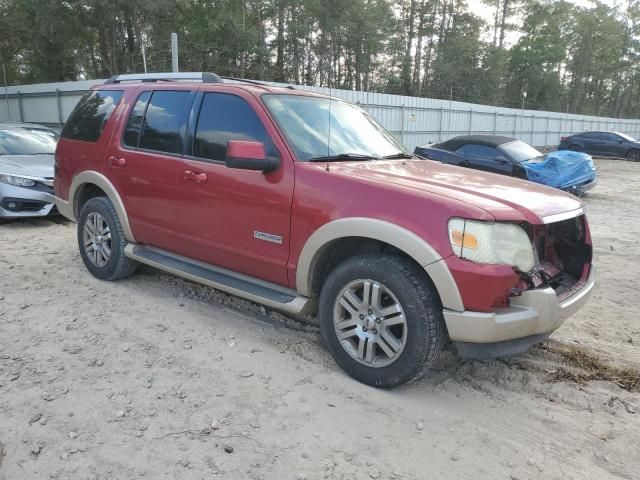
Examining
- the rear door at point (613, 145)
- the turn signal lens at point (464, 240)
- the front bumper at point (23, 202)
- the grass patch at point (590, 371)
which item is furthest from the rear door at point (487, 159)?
the rear door at point (613, 145)

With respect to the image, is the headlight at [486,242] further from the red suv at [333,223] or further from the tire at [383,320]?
the tire at [383,320]

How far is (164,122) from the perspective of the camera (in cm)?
432

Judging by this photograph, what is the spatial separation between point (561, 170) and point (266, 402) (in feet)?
34.8

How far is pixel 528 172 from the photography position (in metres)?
11.1

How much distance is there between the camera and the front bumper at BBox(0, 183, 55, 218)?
280 inches

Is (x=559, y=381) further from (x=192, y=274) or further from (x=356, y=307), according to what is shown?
(x=192, y=274)

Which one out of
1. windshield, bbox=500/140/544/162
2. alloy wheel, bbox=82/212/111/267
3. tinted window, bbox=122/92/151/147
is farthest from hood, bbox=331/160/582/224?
windshield, bbox=500/140/544/162

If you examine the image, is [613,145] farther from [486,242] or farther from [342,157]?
[486,242]

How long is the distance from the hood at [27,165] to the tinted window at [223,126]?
14.9 feet

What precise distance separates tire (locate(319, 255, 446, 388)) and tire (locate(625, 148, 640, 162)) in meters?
27.4

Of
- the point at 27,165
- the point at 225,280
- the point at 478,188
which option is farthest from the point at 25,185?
the point at 478,188

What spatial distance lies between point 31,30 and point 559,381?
30566mm

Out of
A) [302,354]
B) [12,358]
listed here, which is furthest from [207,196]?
[12,358]

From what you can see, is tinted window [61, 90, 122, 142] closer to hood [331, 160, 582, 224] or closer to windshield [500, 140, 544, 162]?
hood [331, 160, 582, 224]
